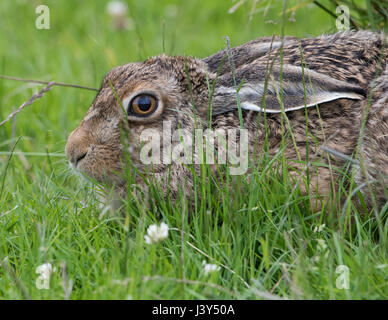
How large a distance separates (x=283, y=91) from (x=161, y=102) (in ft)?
2.46

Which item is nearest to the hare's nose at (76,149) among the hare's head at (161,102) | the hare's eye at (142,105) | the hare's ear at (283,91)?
the hare's head at (161,102)

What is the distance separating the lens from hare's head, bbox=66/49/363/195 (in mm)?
3514

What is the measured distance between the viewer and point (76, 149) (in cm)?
360

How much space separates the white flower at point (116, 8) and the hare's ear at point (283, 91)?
14.2 feet

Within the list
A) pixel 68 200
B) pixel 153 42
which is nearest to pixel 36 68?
pixel 153 42

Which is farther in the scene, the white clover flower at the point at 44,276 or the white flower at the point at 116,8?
the white flower at the point at 116,8

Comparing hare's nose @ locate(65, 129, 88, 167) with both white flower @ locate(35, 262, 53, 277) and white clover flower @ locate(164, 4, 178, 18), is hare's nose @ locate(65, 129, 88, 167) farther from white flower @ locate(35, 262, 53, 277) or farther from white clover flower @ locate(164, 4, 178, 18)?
white clover flower @ locate(164, 4, 178, 18)

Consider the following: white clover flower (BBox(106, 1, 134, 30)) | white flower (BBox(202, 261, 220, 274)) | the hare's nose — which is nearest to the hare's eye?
the hare's nose

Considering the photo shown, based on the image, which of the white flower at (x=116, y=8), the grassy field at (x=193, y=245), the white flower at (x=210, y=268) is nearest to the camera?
the grassy field at (x=193, y=245)

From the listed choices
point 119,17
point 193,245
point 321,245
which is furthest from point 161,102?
point 119,17

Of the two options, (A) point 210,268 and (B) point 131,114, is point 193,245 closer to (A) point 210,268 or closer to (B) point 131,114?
(A) point 210,268

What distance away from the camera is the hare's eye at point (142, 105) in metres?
3.69

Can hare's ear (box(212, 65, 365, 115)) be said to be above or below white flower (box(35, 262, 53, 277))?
above

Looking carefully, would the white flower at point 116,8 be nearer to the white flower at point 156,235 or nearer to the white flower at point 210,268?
the white flower at point 156,235
